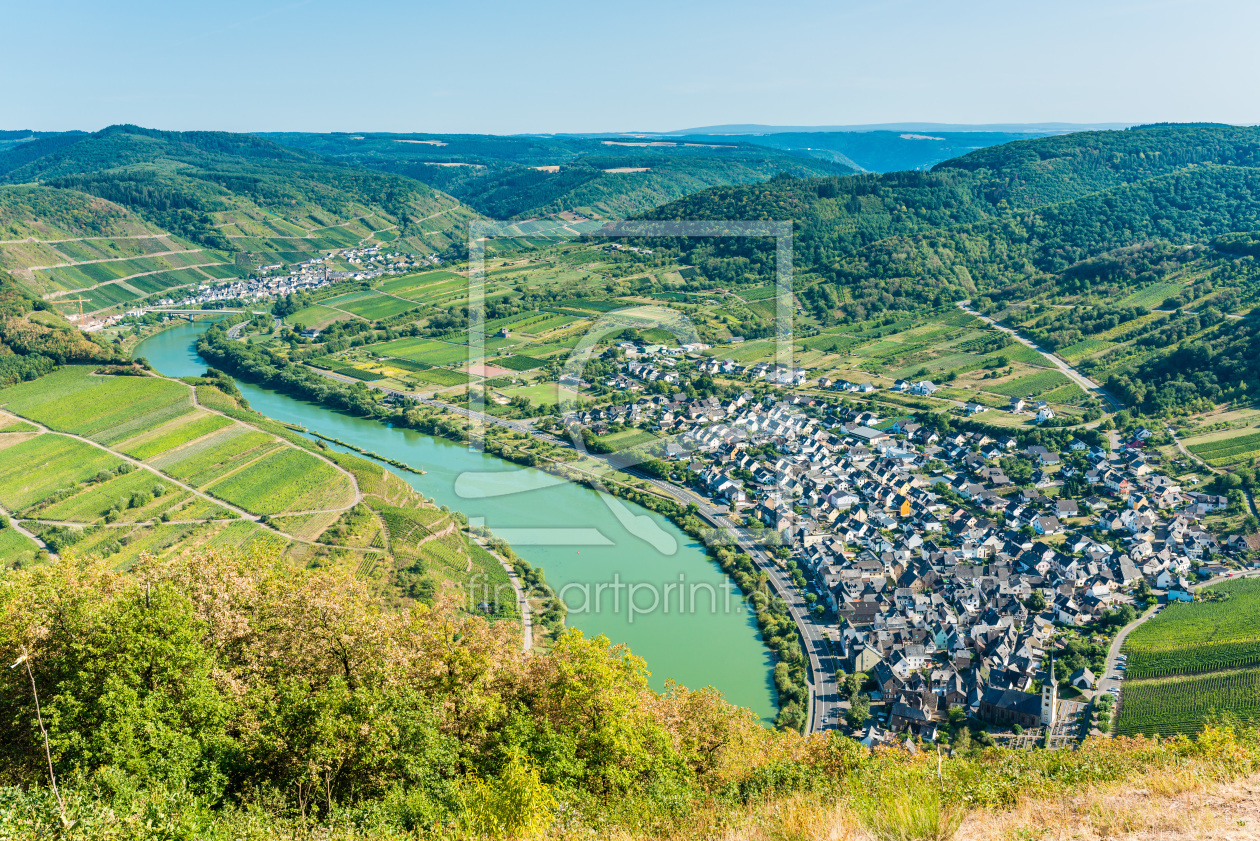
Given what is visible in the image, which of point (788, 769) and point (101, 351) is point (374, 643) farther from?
point (101, 351)

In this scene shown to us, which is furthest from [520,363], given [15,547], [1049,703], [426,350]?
[1049,703]

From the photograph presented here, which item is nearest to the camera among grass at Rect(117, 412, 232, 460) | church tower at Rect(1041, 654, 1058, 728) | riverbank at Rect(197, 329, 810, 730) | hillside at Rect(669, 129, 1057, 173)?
church tower at Rect(1041, 654, 1058, 728)

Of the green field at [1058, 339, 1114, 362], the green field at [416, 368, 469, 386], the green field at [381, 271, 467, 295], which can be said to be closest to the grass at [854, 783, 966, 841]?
the green field at [416, 368, 469, 386]

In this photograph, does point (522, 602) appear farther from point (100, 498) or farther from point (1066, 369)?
point (1066, 369)

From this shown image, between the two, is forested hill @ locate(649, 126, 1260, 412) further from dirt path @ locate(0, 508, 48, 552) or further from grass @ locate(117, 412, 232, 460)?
dirt path @ locate(0, 508, 48, 552)

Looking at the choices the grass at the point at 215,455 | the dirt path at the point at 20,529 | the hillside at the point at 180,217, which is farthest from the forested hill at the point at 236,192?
the dirt path at the point at 20,529
